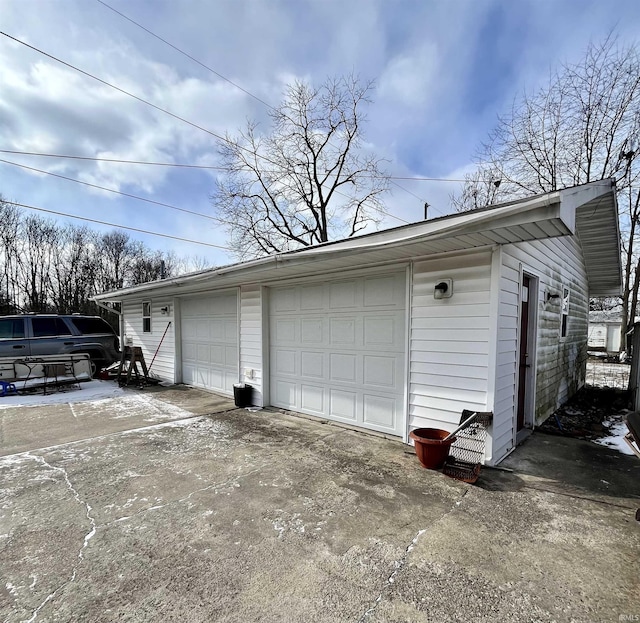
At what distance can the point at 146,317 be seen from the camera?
9617 mm

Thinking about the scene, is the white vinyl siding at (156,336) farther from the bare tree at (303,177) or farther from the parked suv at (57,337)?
the bare tree at (303,177)

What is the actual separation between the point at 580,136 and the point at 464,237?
14.8 m

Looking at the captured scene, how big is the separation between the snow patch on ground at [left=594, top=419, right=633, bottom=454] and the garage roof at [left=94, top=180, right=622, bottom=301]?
2.84m

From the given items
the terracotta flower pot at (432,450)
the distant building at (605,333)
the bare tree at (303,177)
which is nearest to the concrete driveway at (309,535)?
the terracotta flower pot at (432,450)

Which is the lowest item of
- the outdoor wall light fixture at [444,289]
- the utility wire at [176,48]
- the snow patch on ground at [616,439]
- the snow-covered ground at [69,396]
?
the snow-covered ground at [69,396]

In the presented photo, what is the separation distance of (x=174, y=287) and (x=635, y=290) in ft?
61.9

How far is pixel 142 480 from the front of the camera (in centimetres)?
317

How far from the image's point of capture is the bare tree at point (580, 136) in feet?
37.6

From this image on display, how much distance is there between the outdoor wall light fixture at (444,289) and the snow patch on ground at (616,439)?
258 cm

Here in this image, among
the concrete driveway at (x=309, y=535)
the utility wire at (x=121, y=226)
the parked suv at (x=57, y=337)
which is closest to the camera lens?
the concrete driveway at (x=309, y=535)

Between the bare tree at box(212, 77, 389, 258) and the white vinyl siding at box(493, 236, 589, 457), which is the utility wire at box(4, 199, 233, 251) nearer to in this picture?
the bare tree at box(212, 77, 389, 258)

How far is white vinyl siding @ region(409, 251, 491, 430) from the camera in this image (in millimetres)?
3467

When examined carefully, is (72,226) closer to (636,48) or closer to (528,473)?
(528,473)

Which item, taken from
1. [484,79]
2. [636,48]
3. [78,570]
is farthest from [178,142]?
[636,48]
